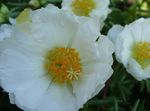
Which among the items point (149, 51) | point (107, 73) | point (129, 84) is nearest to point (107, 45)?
point (107, 73)

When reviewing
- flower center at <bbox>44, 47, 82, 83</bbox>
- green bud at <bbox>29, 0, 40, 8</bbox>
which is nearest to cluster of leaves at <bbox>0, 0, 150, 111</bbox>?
green bud at <bbox>29, 0, 40, 8</bbox>

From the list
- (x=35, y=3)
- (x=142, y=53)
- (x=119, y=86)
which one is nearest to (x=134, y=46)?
(x=142, y=53)

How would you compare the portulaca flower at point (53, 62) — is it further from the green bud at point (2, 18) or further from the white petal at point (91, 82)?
the green bud at point (2, 18)

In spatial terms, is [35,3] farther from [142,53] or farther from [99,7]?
[142,53]

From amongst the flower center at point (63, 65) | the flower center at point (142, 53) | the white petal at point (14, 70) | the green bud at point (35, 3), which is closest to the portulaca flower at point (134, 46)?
the flower center at point (142, 53)

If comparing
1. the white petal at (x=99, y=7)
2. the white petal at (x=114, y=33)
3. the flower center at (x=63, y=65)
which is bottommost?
the flower center at (x=63, y=65)

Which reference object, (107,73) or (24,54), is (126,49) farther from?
(24,54)
